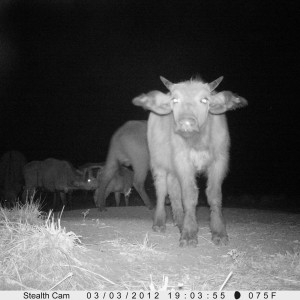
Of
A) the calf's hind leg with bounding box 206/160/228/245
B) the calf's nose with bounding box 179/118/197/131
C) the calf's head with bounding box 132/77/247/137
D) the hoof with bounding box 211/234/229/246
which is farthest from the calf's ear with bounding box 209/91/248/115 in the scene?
the hoof with bounding box 211/234/229/246

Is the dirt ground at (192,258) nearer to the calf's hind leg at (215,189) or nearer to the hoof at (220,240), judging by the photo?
the hoof at (220,240)

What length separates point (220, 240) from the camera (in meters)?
6.44

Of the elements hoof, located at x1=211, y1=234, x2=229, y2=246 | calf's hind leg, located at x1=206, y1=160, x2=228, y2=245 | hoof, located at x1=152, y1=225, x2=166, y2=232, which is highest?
calf's hind leg, located at x1=206, y1=160, x2=228, y2=245

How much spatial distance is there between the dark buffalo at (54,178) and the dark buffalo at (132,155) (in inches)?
336

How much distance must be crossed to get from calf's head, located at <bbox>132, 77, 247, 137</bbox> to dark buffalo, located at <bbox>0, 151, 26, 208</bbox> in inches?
400

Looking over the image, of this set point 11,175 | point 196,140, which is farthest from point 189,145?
point 11,175

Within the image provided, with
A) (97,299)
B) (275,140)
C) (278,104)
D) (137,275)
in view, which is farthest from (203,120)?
(278,104)

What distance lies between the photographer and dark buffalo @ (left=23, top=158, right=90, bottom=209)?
69.2ft

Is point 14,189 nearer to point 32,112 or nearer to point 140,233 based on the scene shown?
point 140,233

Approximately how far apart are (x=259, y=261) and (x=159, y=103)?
2880 mm

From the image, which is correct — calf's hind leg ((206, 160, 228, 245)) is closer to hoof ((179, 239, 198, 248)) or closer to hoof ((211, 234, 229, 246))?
hoof ((211, 234, 229, 246))

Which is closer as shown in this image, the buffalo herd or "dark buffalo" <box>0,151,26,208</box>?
the buffalo herd

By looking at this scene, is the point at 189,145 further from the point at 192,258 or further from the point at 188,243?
the point at 192,258

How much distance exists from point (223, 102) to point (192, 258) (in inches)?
95.9
